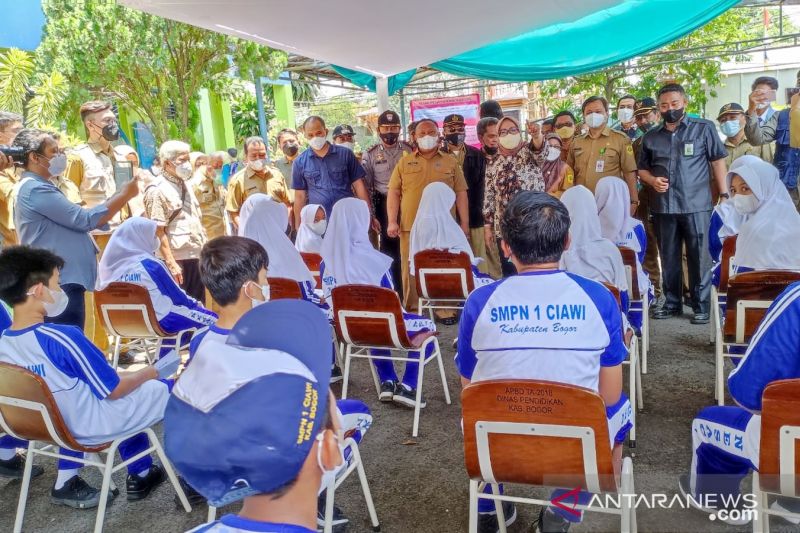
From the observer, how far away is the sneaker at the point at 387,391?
12.0 ft

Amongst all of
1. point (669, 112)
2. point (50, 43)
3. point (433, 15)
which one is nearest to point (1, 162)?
point (433, 15)

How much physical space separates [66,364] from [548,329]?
5.96 ft

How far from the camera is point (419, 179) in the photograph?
5.12m

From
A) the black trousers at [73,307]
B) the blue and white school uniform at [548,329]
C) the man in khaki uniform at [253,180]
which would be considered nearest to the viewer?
the blue and white school uniform at [548,329]

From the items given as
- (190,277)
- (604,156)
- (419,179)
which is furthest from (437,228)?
(190,277)

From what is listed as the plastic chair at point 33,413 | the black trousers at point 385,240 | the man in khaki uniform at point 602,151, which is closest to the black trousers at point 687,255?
the man in khaki uniform at point 602,151

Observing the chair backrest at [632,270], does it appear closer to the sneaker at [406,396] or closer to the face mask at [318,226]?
the sneaker at [406,396]

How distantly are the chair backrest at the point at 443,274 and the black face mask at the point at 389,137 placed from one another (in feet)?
6.23

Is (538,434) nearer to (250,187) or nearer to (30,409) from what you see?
(30,409)

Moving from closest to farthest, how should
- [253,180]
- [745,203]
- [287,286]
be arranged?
[745,203], [287,286], [253,180]

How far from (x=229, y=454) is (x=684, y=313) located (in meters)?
4.91

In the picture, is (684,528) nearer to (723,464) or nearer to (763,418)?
(723,464)

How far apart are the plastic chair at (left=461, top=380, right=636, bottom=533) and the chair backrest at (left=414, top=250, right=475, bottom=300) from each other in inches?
89.8

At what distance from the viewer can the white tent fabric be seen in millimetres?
3127
